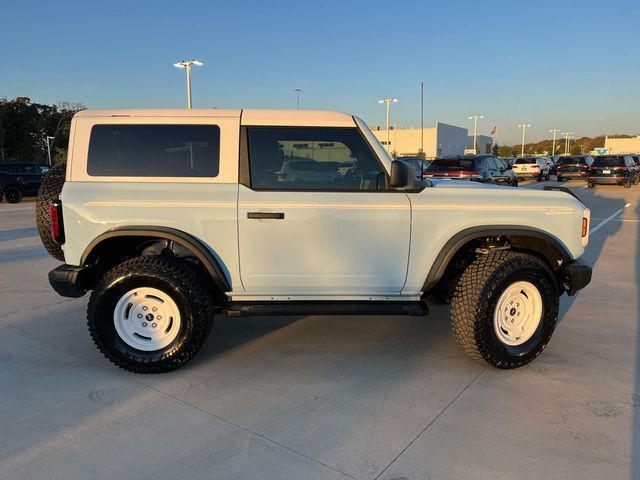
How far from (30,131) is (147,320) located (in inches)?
2069

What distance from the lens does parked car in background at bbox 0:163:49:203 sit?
63.7 ft

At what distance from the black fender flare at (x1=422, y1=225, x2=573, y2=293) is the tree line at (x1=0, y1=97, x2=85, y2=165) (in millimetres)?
45580

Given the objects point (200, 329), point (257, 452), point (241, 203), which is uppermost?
point (241, 203)

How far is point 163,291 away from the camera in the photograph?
382 cm

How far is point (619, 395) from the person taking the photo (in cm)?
353

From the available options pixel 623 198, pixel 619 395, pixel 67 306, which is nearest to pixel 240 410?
pixel 619 395

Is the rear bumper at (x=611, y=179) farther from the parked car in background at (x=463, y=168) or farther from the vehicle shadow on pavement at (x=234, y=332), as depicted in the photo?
the vehicle shadow on pavement at (x=234, y=332)

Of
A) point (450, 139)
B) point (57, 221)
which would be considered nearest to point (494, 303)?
point (57, 221)

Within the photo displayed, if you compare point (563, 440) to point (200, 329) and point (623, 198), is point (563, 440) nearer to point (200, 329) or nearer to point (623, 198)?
point (200, 329)

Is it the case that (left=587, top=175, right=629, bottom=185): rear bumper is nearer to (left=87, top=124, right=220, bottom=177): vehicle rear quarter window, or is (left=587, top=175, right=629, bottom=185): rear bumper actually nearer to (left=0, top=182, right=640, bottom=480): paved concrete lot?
(left=0, top=182, right=640, bottom=480): paved concrete lot

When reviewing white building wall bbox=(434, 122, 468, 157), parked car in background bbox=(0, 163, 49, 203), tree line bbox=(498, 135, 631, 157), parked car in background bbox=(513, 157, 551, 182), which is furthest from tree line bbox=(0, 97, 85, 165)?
tree line bbox=(498, 135, 631, 157)

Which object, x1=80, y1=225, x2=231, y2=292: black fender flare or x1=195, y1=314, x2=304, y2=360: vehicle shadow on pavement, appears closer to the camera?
x1=80, y1=225, x2=231, y2=292: black fender flare

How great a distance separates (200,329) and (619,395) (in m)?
3.04

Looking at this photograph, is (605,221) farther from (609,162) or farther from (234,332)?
(609,162)
